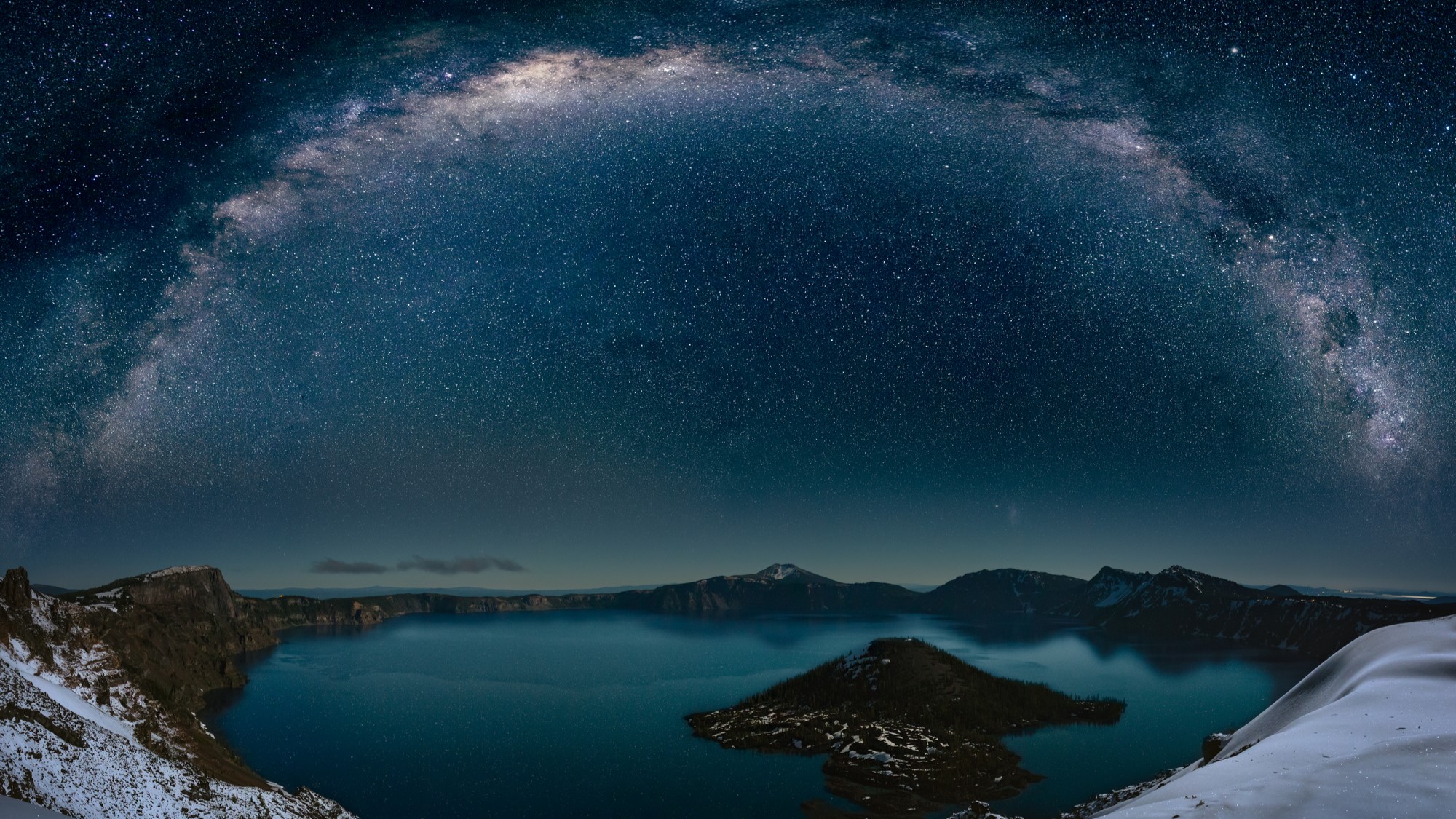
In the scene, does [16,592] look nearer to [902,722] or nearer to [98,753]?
[98,753]

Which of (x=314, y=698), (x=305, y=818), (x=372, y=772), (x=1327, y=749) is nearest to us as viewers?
(x=1327, y=749)

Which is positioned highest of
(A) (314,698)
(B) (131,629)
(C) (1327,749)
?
(C) (1327,749)

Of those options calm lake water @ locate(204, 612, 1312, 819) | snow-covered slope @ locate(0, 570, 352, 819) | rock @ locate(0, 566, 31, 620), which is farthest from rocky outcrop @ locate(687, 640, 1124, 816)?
rock @ locate(0, 566, 31, 620)

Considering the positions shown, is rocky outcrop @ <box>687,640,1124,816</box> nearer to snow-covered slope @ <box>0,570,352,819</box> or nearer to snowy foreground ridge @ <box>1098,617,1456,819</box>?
snowy foreground ridge @ <box>1098,617,1456,819</box>

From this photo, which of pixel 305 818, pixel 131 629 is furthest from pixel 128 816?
pixel 131 629

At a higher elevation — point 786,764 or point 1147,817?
point 1147,817

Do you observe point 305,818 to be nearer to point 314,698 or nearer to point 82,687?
point 82,687

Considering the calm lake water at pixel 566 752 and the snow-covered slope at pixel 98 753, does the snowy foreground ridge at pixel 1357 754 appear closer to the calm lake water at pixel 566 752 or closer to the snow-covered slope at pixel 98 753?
the snow-covered slope at pixel 98 753
